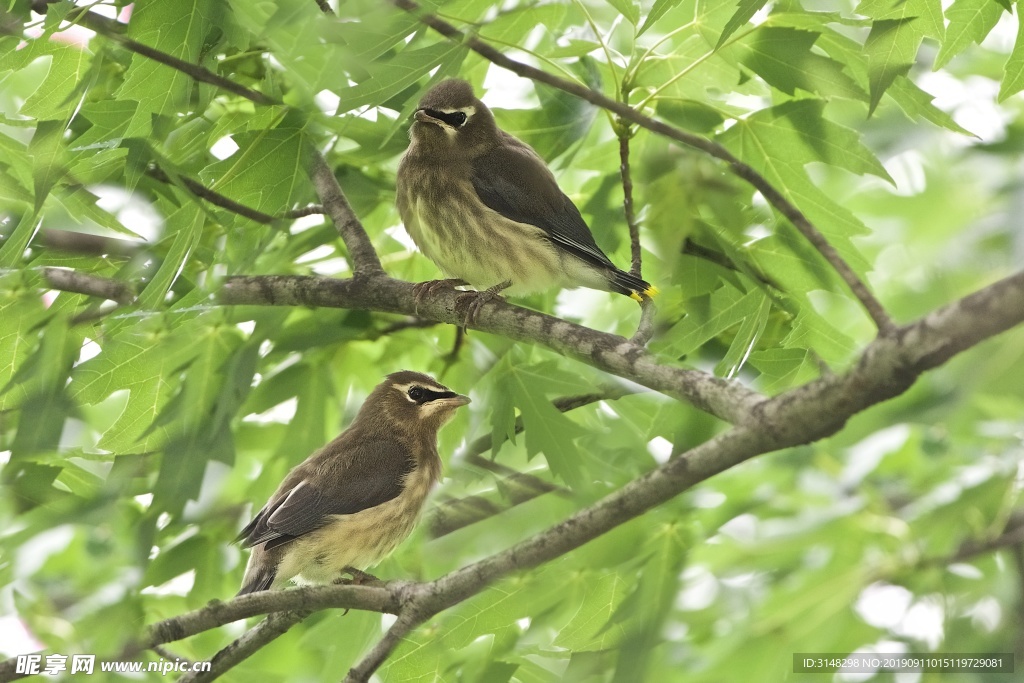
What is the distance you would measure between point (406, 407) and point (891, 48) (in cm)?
293

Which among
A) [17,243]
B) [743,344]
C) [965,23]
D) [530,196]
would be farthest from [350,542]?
[965,23]

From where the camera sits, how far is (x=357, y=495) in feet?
15.4

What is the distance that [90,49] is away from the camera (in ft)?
13.1

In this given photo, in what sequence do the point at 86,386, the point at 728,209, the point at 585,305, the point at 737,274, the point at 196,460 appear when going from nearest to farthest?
the point at 728,209 < the point at 196,460 < the point at 737,274 < the point at 86,386 < the point at 585,305

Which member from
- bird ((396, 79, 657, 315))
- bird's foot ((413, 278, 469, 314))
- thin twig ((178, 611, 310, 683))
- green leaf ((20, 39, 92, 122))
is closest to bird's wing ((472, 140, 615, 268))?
bird ((396, 79, 657, 315))

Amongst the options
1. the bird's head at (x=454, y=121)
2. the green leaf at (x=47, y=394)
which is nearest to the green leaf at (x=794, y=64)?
the bird's head at (x=454, y=121)

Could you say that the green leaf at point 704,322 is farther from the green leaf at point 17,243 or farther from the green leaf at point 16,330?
the green leaf at point 16,330

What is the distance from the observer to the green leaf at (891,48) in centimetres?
311

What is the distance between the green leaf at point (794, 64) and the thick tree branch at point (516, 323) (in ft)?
4.16

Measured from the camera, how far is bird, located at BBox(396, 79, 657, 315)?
4625 millimetres

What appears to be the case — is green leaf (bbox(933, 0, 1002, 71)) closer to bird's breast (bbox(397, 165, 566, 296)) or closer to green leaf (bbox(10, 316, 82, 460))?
bird's breast (bbox(397, 165, 566, 296))

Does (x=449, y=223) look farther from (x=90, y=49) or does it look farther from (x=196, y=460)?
(x=196, y=460)

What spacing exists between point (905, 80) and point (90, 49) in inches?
124

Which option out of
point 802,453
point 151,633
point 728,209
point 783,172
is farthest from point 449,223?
point 728,209
